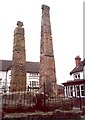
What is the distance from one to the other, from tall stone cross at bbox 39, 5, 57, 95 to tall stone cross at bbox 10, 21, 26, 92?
171 centimetres

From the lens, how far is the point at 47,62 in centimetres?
1811

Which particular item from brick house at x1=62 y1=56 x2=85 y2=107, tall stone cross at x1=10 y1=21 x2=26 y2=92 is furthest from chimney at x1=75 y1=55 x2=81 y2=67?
tall stone cross at x1=10 y1=21 x2=26 y2=92

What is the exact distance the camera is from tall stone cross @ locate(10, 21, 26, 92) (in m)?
16.9

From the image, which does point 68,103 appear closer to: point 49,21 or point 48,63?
point 48,63

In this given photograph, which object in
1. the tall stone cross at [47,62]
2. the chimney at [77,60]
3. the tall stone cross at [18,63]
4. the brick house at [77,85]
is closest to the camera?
the tall stone cross at [18,63]

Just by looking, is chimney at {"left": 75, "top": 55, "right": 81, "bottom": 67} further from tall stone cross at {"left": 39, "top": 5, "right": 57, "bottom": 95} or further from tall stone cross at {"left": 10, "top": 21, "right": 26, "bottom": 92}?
tall stone cross at {"left": 10, "top": 21, "right": 26, "bottom": 92}

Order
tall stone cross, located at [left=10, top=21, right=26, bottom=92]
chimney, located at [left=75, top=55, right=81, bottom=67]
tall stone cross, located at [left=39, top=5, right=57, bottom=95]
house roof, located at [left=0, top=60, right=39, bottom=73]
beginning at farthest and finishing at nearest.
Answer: house roof, located at [left=0, top=60, right=39, bottom=73] < chimney, located at [left=75, top=55, right=81, bottom=67] < tall stone cross, located at [left=39, top=5, right=57, bottom=95] < tall stone cross, located at [left=10, top=21, right=26, bottom=92]

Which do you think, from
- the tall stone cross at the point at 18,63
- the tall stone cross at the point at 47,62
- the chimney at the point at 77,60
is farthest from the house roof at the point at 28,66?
the tall stone cross at the point at 18,63

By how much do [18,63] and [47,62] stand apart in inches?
103

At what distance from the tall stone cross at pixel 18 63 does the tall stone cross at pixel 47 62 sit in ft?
5.60

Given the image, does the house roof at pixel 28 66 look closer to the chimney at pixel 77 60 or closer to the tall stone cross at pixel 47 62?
the chimney at pixel 77 60

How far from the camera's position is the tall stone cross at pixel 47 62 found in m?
17.7

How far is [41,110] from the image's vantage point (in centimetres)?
1305

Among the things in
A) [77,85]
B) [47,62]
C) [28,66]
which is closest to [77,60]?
[77,85]
